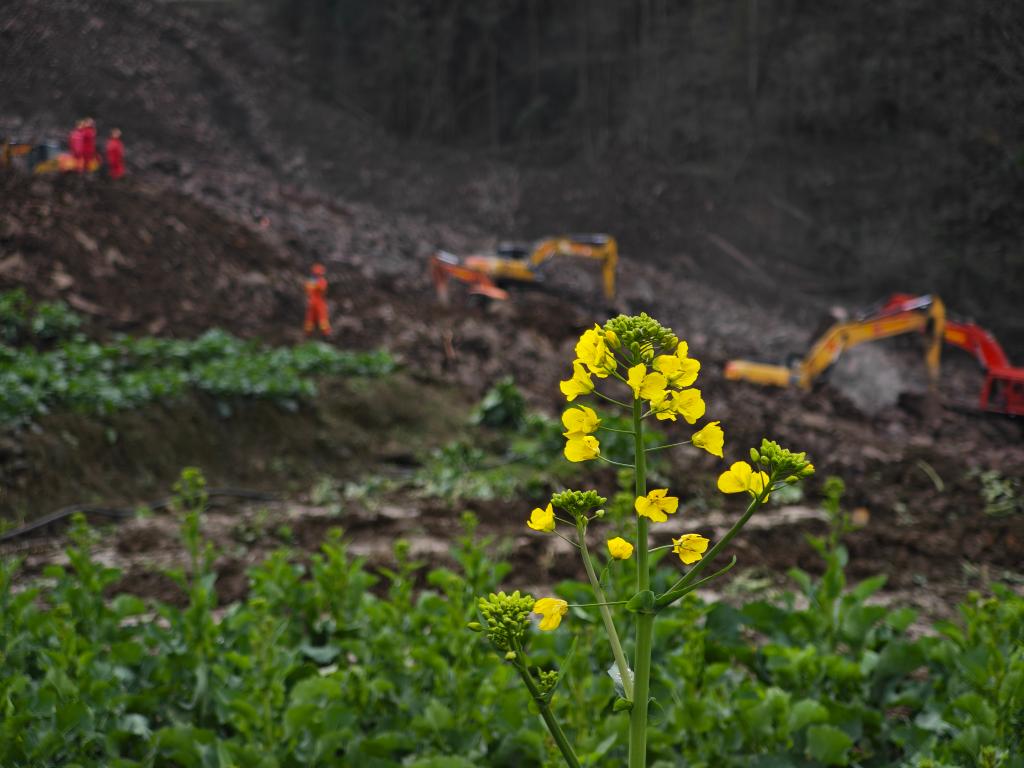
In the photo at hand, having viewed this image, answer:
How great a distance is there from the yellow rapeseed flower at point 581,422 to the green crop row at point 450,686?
0.84 meters

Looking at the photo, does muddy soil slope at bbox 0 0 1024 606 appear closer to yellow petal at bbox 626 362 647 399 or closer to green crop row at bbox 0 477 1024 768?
green crop row at bbox 0 477 1024 768

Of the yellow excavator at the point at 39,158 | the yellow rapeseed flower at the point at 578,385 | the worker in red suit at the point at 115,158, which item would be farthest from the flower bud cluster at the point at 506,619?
the worker in red suit at the point at 115,158

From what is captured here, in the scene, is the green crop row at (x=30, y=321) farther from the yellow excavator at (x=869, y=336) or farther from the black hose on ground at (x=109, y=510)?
the yellow excavator at (x=869, y=336)

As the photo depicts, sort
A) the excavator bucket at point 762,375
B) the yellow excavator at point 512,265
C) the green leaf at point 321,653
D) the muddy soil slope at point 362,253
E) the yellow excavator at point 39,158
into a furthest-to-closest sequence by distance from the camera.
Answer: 1. the yellow excavator at point 512,265
2. the yellow excavator at point 39,158
3. the excavator bucket at point 762,375
4. the muddy soil slope at point 362,253
5. the green leaf at point 321,653

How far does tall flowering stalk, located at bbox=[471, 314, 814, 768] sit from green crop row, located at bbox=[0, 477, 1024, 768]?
2.20ft

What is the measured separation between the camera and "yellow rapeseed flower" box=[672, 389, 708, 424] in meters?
1.02

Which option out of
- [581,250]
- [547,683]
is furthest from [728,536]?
[581,250]

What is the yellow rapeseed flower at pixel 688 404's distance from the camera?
1021 millimetres

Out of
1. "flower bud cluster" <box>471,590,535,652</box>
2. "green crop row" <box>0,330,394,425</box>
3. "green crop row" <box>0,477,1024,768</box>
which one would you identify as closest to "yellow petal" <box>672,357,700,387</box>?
"flower bud cluster" <box>471,590,535,652</box>

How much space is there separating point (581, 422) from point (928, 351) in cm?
1009

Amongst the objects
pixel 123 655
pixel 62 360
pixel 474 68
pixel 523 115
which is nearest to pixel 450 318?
pixel 62 360

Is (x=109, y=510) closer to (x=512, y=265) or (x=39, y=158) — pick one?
(x=512, y=265)

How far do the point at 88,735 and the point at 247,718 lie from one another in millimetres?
411

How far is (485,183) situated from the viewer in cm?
2167
